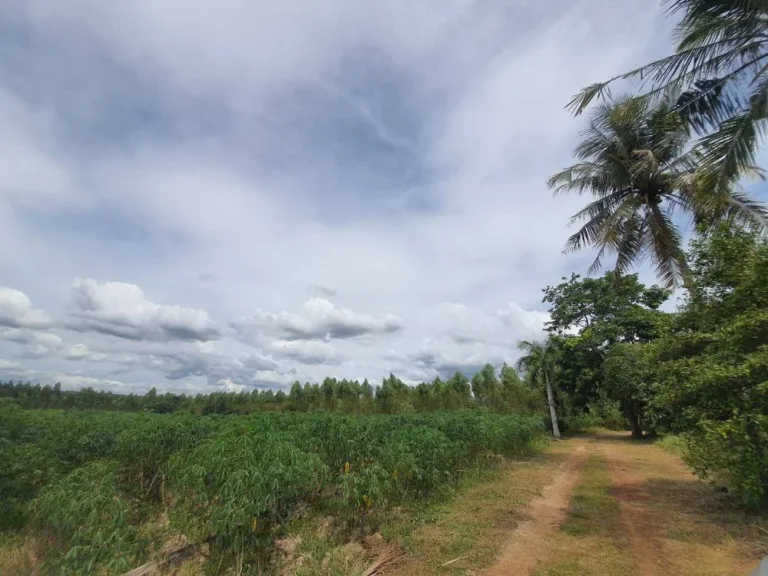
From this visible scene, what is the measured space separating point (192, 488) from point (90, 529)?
1807mm

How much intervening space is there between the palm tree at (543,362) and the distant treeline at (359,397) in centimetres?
449

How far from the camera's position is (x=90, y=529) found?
4535mm

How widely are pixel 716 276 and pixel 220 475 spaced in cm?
884

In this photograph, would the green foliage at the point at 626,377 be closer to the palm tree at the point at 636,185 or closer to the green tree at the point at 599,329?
the green tree at the point at 599,329

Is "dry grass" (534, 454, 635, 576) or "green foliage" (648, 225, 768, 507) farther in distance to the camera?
"green foliage" (648, 225, 768, 507)

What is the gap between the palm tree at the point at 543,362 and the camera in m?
24.3

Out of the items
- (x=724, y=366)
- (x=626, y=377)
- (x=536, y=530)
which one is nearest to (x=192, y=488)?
(x=536, y=530)

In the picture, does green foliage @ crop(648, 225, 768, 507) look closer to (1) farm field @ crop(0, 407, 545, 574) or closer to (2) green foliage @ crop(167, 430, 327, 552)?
(1) farm field @ crop(0, 407, 545, 574)

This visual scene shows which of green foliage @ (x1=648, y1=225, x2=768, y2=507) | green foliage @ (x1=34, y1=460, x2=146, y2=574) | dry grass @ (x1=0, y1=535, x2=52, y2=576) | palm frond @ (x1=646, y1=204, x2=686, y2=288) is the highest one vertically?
palm frond @ (x1=646, y1=204, x2=686, y2=288)

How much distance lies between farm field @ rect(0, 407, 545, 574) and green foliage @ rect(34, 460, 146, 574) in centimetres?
2

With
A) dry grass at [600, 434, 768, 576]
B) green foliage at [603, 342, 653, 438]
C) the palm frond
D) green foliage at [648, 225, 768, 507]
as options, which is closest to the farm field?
dry grass at [600, 434, 768, 576]

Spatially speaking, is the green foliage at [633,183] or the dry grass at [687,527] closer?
the dry grass at [687,527]

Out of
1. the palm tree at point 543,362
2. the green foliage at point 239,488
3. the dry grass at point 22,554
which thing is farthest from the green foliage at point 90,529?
the palm tree at point 543,362

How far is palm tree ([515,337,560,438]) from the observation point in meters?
24.3
